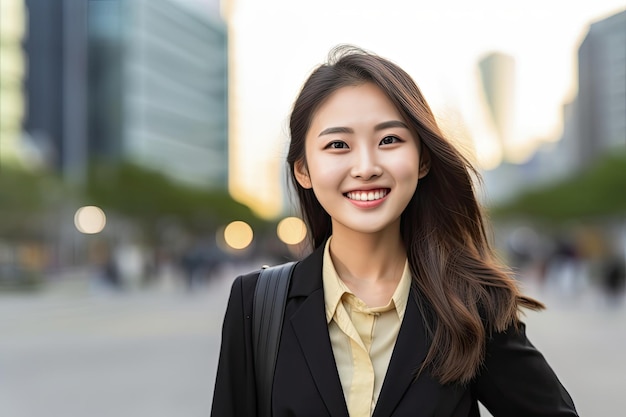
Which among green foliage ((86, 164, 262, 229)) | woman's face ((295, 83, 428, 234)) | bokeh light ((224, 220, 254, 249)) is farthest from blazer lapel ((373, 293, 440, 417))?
bokeh light ((224, 220, 254, 249))

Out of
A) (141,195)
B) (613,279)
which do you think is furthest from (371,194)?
(141,195)

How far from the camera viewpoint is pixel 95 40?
83.5 m

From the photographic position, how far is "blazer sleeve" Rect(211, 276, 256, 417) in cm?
226

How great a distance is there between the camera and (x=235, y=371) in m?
2.27

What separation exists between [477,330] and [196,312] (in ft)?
58.3

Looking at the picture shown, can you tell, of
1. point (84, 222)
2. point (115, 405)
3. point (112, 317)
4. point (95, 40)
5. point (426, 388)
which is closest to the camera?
point (426, 388)

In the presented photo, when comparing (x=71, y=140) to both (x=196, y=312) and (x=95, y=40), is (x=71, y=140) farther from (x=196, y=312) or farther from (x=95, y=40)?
(x=196, y=312)

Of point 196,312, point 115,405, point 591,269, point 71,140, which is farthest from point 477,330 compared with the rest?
point 71,140

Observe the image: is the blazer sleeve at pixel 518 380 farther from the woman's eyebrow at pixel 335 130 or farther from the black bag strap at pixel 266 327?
the woman's eyebrow at pixel 335 130

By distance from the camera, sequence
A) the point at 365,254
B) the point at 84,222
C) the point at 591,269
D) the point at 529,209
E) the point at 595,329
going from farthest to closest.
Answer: the point at 529,209
the point at 84,222
the point at 591,269
the point at 595,329
the point at 365,254

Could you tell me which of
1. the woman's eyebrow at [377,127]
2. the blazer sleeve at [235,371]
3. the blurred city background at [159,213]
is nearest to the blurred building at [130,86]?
the blurred city background at [159,213]

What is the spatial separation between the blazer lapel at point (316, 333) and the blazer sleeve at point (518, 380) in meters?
0.37

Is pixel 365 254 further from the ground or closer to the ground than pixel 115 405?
further from the ground

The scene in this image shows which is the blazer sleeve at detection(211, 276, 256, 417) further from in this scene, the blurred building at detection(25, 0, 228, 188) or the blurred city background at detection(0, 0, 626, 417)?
the blurred building at detection(25, 0, 228, 188)
